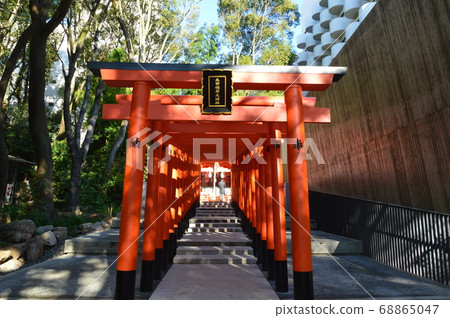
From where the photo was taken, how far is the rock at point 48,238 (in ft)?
26.0

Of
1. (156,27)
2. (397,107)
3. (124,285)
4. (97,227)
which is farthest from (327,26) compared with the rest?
(124,285)

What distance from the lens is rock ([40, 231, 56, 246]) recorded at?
26.0ft

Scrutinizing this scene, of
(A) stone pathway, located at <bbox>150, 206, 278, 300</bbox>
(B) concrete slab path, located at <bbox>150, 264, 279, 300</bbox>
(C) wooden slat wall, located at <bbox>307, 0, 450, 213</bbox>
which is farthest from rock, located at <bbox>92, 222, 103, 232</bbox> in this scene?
(C) wooden slat wall, located at <bbox>307, 0, 450, 213</bbox>

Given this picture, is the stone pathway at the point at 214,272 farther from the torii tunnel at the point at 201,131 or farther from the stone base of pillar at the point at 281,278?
the torii tunnel at the point at 201,131

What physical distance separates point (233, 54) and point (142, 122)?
17.6 meters

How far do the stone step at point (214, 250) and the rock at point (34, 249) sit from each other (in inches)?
147

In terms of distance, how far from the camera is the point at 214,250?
25.0ft

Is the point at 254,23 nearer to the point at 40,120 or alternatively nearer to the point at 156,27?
the point at 156,27

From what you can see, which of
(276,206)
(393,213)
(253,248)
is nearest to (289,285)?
(276,206)

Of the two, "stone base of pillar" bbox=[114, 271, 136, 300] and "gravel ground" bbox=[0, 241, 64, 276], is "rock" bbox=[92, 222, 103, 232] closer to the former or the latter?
"gravel ground" bbox=[0, 241, 64, 276]

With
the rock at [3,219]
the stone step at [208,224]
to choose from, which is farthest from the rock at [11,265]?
the stone step at [208,224]

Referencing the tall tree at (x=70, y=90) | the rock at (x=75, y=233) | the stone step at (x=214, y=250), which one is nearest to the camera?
the stone step at (x=214, y=250)

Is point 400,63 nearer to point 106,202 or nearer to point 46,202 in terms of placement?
point 46,202

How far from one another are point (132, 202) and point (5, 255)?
5.33 meters
